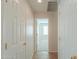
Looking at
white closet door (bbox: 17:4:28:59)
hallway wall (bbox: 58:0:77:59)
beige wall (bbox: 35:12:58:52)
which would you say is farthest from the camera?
beige wall (bbox: 35:12:58:52)

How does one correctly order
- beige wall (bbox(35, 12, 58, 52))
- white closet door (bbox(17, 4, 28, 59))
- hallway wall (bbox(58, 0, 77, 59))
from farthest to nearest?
beige wall (bbox(35, 12, 58, 52)) < white closet door (bbox(17, 4, 28, 59)) < hallway wall (bbox(58, 0, 77, 59))

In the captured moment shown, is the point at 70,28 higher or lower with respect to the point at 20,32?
higher

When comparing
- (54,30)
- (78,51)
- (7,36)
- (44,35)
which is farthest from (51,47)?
(78,51)

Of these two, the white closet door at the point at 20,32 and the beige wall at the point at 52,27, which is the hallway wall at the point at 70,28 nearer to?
the white closet door at the point at 20,32

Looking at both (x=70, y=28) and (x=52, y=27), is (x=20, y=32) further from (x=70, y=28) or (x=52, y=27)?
(x=52, y=27)

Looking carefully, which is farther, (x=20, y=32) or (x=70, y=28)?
(x=20, y=32)

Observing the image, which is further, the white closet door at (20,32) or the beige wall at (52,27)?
the beige wall at (52,27)

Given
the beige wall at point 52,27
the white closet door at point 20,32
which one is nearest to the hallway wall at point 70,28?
the white closet door at point 20,32

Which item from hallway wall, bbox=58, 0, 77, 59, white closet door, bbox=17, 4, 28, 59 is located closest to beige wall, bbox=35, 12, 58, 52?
white closet door, bbox=17, 4, 28, 59

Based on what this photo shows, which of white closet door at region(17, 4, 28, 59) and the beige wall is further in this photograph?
the beige wall

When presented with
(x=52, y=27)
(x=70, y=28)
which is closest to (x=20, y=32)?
(x=70, y=28)

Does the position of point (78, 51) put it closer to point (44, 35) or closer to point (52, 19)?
point (52, 19)

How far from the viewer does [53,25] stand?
9.00m

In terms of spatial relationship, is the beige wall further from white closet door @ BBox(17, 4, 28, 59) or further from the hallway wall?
the hallway wall
